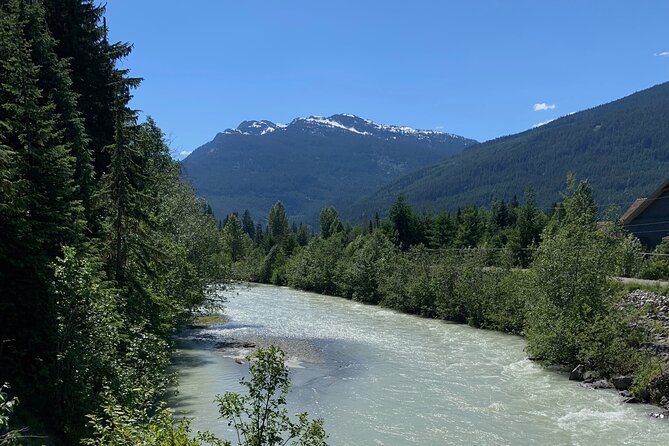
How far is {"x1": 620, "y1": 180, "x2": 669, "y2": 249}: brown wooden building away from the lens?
155 feet

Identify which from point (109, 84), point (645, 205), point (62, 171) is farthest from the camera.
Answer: point (645, 205)

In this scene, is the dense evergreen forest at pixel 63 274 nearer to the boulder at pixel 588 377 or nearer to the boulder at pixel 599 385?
the boulder at pixel 599 385

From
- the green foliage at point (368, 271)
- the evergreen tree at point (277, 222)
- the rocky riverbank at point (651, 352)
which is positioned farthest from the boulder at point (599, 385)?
the evergreen tree at point (277, 222)

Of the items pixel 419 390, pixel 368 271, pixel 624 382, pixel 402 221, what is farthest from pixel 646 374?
pixel 402 221

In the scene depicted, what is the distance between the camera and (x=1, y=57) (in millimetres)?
16500

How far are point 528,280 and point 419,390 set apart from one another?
1343 centimetres

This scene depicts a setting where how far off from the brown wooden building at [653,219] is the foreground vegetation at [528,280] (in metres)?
5.91

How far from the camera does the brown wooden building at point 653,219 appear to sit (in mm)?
47188

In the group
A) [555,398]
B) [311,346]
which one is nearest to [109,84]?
[311,346]

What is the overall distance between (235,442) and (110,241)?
8476 mm

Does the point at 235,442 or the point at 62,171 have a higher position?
the point at 62,171

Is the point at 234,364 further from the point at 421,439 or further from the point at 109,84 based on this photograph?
the point at 109,84

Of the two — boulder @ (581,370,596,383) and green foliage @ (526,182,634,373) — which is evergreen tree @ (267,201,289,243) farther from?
boulder @ (581,370,596,383)

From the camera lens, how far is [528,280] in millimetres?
31219
